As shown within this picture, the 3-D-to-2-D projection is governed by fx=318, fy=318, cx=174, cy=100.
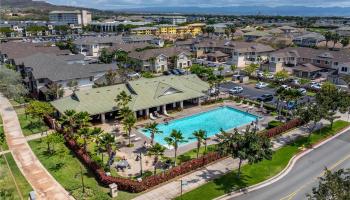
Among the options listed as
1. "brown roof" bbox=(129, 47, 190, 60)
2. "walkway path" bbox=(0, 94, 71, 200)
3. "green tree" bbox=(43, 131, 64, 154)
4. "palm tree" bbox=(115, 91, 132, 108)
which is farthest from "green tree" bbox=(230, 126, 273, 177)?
"brown roof" bbox=(129, 47, 190, 60)

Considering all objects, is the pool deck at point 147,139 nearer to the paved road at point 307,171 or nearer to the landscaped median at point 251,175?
the landscaped median at point 251,175

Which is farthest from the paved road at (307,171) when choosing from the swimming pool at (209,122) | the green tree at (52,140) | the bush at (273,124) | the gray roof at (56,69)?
the gray roof at (56,69)

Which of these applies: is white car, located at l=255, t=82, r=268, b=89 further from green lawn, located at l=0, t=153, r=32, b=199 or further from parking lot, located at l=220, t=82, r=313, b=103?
green lawn, located at l=0, t=153, r=32, b=199

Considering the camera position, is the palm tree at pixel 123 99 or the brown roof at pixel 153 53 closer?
the palm tree at pixel 123 99

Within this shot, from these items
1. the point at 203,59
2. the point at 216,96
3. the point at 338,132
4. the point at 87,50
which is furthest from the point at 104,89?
the point at 87,50

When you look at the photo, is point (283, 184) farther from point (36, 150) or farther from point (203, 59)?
point (203, 59)

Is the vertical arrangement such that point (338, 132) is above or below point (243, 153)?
below

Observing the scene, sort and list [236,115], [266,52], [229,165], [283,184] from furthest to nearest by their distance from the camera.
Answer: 1. [266,52]
2. [236,115]
3. [229,165]
4. [283,184]
